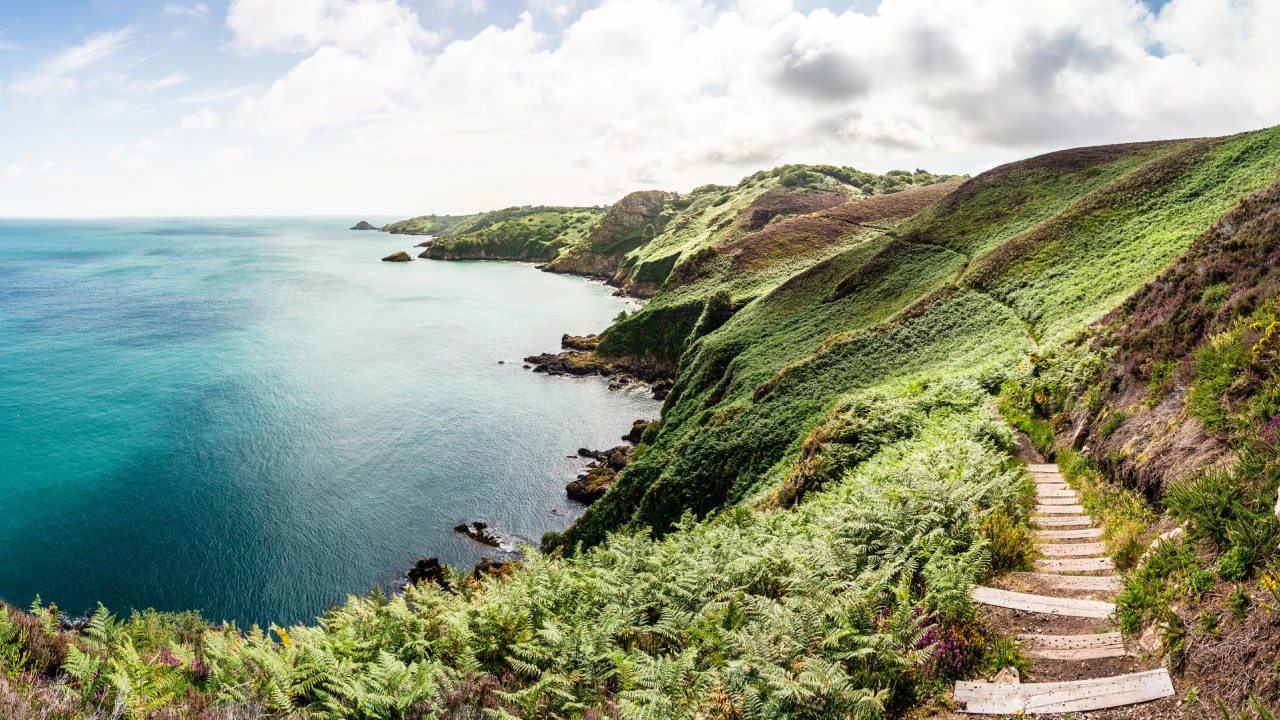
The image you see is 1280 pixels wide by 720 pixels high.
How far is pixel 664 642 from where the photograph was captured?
9766 mm

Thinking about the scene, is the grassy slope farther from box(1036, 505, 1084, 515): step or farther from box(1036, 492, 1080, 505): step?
box(1036, 505, 1084, 515): step

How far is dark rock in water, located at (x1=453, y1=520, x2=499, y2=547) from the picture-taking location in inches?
1665

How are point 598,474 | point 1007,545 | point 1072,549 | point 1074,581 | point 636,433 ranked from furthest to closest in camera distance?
point 636,433 < point 598,474 < point 1072,549 < point 1007,545 < point 1074,581

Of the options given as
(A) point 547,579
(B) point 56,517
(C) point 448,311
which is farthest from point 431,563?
(C) point 448,311

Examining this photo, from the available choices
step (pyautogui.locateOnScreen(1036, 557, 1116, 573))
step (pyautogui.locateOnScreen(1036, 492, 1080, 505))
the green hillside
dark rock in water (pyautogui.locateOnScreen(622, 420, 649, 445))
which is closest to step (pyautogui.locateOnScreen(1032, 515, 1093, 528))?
the green hillside

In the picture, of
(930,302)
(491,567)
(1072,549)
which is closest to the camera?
(1072,549)

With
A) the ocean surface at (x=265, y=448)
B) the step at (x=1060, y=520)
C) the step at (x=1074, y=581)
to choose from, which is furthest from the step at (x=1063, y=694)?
the ocean surface at (x=265, y=448)

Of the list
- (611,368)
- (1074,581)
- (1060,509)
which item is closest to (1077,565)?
(1074,581)

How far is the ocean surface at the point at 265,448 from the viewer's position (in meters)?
36.9

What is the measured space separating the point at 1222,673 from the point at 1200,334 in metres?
11.5

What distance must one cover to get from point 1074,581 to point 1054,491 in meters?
5.11

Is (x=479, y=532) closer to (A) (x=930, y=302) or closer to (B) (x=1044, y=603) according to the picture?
(A) (x=930, y=302)

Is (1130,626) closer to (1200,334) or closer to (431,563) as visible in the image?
(1200,334)

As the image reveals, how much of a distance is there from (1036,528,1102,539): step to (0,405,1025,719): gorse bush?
2.28 feet
